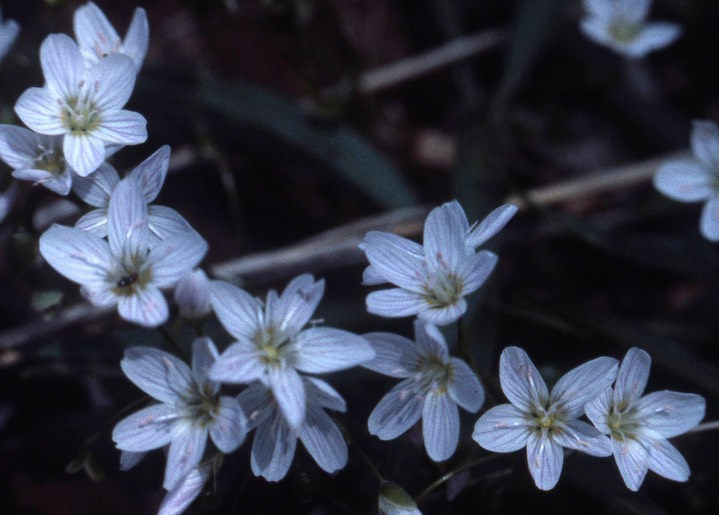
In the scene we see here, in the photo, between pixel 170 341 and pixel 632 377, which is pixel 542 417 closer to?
pixel 632 377

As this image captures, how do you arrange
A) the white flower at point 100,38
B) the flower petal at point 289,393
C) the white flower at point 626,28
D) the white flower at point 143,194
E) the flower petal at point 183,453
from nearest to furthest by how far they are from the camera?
the flower petal at point 289,393, the flower petal at point 183,453, the white flower at point 143,194, the white flower at point 100,38, the white flower at point 626,28

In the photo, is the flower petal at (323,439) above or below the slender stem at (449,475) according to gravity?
above

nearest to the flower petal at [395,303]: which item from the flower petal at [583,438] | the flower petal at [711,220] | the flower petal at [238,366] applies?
the flower petal at [238,366]

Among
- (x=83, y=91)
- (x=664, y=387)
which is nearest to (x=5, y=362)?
(x=83, y=91)

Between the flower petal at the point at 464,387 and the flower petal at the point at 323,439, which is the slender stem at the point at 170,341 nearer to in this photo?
the flower petal at the point at 323,439

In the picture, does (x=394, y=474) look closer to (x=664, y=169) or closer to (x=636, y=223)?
(x=664, y=169)

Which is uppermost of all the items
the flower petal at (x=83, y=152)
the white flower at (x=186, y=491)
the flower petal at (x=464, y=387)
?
the flower petal at (x=83, y=152)
